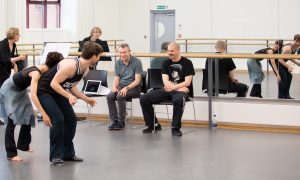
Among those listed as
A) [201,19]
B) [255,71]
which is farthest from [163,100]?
[201,19]

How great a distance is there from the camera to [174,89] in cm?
854

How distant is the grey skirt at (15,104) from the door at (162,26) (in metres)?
5.95

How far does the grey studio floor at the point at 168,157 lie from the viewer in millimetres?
6008

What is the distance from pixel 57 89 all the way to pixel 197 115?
369 cm

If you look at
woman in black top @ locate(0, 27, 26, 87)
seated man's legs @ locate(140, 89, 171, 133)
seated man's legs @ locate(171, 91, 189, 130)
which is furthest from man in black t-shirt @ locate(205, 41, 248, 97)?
woman in black top @ locate(0, 27, 26, 87)

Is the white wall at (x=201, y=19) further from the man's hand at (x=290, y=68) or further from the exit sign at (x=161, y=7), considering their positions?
the man's hand at (x=290, y=68)

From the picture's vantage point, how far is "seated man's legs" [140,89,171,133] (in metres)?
8.65

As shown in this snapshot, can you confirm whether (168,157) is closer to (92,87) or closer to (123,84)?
(123,84)

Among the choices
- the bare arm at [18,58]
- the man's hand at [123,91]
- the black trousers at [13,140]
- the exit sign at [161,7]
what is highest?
the exit sign at [161,7]

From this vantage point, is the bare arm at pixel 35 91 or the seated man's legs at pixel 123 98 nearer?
the bare arm at pixel 35 91

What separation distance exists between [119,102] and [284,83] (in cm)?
245

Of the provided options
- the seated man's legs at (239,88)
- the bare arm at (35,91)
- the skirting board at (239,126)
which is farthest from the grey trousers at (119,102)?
the bare arm at (35,91)

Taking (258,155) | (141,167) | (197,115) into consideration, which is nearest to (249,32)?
(197,115)

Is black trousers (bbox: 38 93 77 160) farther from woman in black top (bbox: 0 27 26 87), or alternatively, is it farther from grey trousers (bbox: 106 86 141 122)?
woman in black top (bbox: 0 27 26 87)
